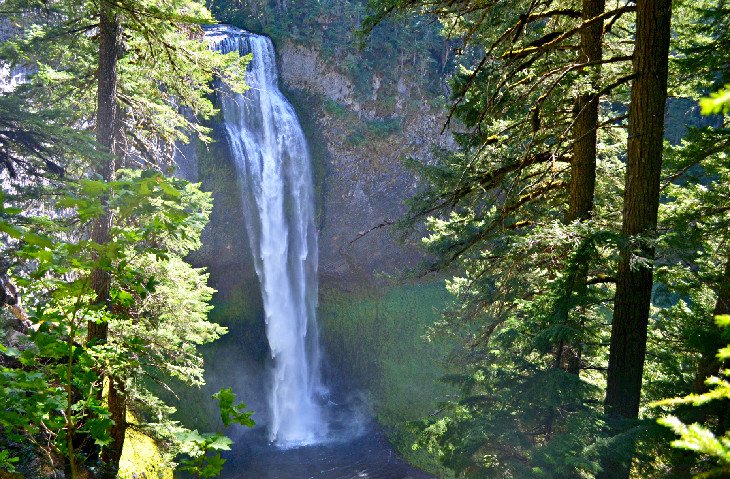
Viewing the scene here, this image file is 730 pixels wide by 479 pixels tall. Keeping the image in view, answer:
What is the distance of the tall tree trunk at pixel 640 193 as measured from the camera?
4.80 m

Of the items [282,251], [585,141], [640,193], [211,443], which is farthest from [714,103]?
[282,251]

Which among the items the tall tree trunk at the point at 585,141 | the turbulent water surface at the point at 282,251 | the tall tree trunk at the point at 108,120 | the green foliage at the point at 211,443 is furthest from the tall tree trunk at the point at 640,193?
the turbulent water surface at the point at 282,251

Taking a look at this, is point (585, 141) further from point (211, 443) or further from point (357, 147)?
point (357, 147)

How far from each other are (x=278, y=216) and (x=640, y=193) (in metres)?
16.5

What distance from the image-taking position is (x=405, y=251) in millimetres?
23719

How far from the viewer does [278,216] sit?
20.4 metres

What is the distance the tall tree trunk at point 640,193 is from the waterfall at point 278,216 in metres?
15.0

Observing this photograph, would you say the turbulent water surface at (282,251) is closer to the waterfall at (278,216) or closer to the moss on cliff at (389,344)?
the waterfall at (278,216)

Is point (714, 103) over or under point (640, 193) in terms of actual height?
under

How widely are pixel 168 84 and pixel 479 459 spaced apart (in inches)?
266

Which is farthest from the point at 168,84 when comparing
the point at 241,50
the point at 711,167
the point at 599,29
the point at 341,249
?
the point at 341,249

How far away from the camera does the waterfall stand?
63.4ft

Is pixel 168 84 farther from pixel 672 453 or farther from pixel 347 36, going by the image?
pixel 347 36

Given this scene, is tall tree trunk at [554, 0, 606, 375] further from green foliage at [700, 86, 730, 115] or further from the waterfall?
the waterfall
